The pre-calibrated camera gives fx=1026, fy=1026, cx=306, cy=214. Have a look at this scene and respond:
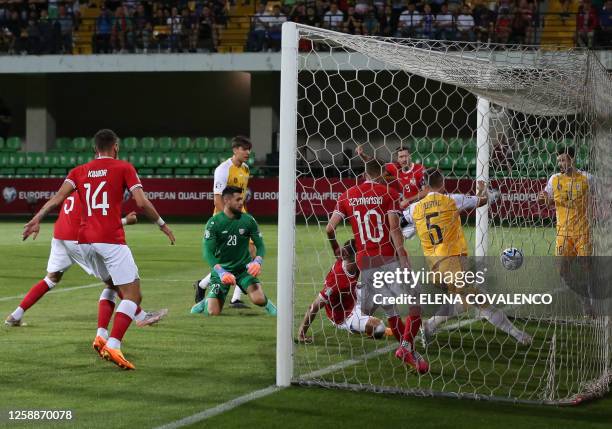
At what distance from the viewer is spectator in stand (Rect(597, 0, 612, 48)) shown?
86.0 feet

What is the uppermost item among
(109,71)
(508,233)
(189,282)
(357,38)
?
(109,71)

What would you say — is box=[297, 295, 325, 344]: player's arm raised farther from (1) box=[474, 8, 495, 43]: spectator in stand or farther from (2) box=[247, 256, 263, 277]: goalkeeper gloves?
(1) box=[474, 8, 495, 43]: spectator in stand

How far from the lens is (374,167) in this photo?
786cm

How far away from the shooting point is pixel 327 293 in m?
8.55

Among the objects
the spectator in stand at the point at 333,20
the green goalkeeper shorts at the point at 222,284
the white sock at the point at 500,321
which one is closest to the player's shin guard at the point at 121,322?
the green goalkeeper shorts at the point at 222,284

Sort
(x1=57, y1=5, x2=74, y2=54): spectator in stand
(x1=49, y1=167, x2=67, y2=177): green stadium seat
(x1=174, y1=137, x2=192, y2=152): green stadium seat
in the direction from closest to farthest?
(x1=57, y1=5, x2=74, y2=54): spectator in stand < (x1=49, y1=167, x2=67, y2=177): green stadium seat < (x1=174, y1=137, x2=192, y2=152): green stadium seat

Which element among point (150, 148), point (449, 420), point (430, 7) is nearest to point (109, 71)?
point (150, 148)

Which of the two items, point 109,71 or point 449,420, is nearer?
point 449,420

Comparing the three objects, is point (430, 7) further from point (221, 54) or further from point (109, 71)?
point (109, 71)

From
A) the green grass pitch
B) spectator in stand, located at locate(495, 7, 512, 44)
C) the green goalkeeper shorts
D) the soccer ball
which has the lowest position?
the green grass pitch

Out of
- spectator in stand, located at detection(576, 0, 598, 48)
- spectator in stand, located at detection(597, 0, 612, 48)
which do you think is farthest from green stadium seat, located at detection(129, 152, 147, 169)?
spectator in stand, located at detection(597, 0, 612, 48)

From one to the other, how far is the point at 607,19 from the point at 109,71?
14.0 meters

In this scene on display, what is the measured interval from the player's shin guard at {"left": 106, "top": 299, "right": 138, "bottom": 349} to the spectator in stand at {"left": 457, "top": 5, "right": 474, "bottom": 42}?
20.7 metres

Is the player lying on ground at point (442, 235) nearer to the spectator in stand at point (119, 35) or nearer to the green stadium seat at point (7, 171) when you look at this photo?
the spectator in stand at point (119, 35)
